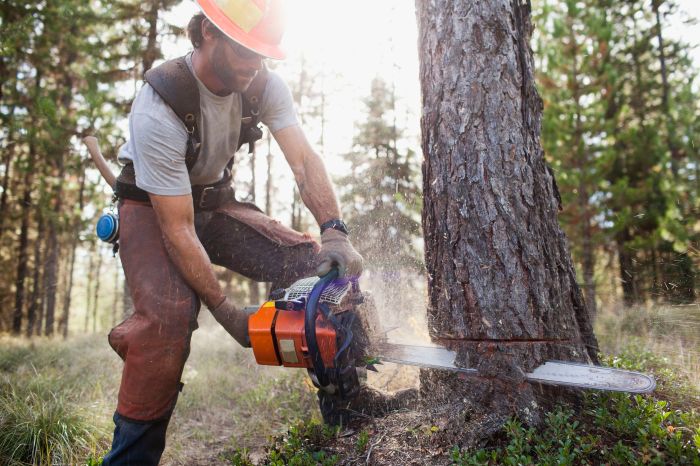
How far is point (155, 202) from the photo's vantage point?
2496 mm

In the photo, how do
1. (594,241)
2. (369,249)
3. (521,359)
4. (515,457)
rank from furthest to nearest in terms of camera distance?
(594,241) → (369,249) → (521,359) → (515,457)

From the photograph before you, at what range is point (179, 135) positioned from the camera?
255cm

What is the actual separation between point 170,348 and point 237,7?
5.92ft

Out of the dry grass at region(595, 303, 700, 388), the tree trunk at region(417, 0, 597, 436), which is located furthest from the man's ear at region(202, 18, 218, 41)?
the dry grass at region(595, 303, 700, 388)

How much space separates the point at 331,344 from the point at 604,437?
4.17ft

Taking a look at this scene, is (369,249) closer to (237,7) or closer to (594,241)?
(237,7)

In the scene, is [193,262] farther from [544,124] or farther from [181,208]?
[544,124]

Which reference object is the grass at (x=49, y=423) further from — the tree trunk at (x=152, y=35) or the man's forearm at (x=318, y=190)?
the tree trunk at (x=152, y=35)

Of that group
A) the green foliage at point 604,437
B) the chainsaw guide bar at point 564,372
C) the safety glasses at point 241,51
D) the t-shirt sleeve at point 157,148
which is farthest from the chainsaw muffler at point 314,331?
the safety glasses at point 241,51

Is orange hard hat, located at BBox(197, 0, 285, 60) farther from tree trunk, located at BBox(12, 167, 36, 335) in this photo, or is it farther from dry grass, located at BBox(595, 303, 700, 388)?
tree trunk, located at BBox(12, 167, 36, 335)

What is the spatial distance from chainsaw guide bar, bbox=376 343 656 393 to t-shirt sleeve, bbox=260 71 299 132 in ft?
5.16

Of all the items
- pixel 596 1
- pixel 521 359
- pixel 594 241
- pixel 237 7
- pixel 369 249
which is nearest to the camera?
pixel 521 359

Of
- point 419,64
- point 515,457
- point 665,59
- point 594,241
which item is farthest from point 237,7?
point 665,59

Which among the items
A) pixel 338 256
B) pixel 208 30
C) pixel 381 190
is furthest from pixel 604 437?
pixel 381 190
